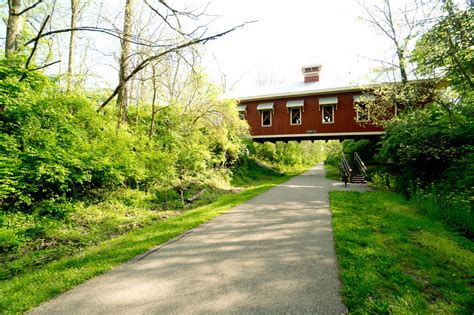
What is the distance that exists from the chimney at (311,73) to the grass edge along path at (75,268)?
20562 mm

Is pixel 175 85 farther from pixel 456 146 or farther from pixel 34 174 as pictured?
pixel 456 146

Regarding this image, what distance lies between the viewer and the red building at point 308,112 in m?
18.2

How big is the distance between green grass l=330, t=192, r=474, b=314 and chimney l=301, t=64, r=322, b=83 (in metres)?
18.4

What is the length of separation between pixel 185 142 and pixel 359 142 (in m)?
17.6

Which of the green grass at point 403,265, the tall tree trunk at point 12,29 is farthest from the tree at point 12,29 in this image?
the green grass at point 403,265

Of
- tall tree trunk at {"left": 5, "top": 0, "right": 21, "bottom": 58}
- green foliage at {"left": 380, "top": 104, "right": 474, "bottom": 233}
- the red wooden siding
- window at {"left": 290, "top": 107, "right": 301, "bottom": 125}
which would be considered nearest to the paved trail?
green foliage at {"left": 380, "top": 104, "right": 474, "bottom": 233}

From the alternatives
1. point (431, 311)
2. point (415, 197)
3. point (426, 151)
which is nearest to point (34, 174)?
point (431, 311)

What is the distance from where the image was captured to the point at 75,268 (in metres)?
3.85

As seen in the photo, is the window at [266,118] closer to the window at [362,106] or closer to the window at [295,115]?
the window at [295,115]

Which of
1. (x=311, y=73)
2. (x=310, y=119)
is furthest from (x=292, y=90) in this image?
(x=311, y=73)

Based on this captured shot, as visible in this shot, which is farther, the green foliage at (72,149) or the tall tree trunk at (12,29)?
the tall tree trunk at (12,29)

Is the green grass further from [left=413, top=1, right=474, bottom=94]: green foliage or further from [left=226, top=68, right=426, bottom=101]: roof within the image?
[left=226, top=68, right=426, bottom=101]: roof

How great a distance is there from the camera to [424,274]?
3.53m

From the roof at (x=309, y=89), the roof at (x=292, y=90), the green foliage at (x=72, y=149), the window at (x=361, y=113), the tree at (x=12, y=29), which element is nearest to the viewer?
the green foliage at (x=72, y=149)
